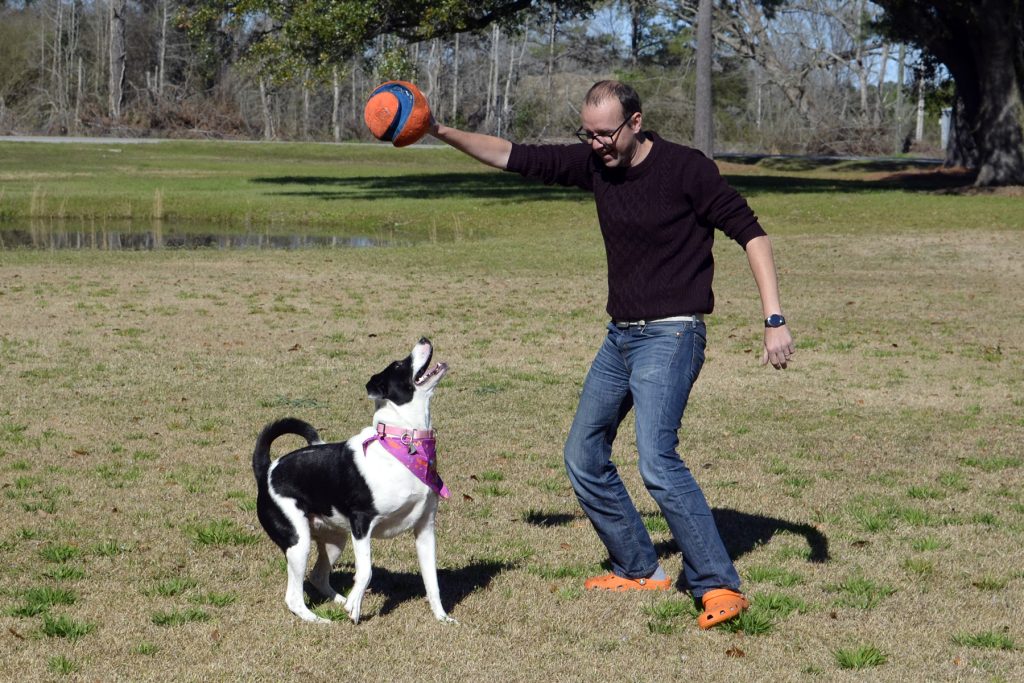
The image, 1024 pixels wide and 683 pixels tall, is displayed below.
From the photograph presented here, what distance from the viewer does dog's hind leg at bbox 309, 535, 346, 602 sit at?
601 centimetres

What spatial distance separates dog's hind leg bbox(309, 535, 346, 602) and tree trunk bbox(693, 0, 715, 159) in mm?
33140

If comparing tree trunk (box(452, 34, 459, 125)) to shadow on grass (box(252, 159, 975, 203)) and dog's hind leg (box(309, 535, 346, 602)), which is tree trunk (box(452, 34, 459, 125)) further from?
dog's hind leg (box(309, 535, 346, 602))

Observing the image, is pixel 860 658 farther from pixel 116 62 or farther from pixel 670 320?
pixel 116 62

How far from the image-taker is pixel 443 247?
81.9 feet

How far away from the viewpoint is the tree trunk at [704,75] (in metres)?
37.9

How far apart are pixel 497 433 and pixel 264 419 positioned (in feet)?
6.21

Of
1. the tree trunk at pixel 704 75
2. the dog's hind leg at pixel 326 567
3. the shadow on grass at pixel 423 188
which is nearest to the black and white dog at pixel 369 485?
the dog's hind leg at pixel 326 567

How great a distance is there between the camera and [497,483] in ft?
27.5

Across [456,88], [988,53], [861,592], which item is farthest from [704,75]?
[456,88]

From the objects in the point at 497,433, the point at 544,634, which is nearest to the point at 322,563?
the point at 544,634

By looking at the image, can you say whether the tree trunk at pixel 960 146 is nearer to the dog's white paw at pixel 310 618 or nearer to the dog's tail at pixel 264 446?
the dog's tail at pixel 264 446

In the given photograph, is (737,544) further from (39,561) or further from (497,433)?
(39,561)

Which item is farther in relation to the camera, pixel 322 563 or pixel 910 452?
pixel 910 452

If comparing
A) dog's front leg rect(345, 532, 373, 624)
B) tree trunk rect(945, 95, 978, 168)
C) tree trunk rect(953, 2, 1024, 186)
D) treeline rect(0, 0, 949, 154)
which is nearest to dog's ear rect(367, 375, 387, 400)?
dog's front leg rect(345, 532, 373, 624)
